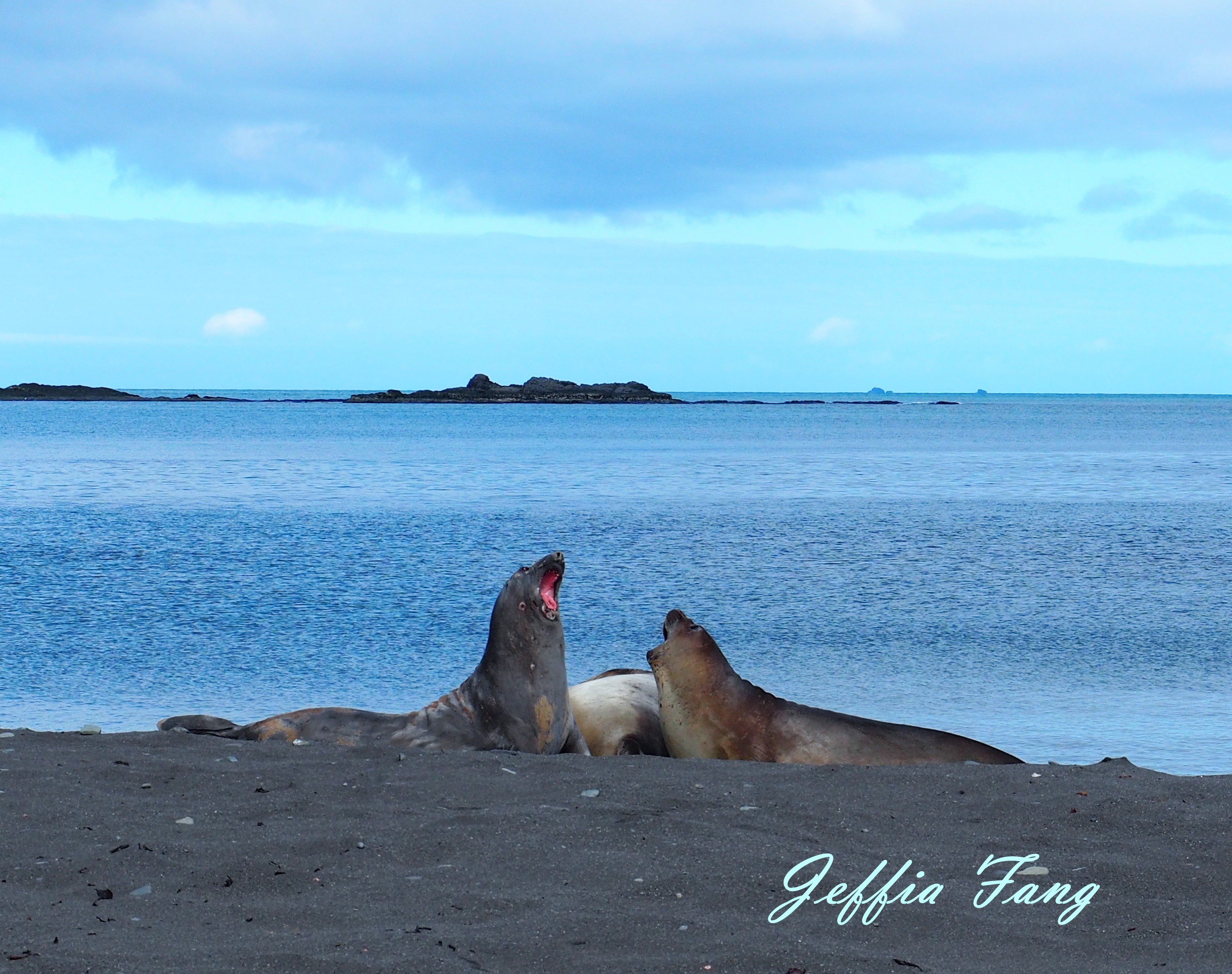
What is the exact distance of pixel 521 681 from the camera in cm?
812

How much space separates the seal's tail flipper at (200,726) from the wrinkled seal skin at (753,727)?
Result: 2.78m

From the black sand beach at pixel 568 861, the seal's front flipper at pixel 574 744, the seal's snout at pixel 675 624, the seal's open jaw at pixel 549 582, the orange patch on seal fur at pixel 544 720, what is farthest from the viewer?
the seal's snout at pixel 675 624

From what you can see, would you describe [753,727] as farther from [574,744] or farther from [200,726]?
[200,726]

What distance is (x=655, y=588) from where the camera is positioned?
19.4 m

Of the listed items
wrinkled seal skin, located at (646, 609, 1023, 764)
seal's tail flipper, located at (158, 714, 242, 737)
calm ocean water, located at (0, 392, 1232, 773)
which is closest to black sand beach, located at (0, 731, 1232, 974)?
wrinkled seal skin, located at (646, 609, 1023, 764)

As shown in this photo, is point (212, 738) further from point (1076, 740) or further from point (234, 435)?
point (234, 435)

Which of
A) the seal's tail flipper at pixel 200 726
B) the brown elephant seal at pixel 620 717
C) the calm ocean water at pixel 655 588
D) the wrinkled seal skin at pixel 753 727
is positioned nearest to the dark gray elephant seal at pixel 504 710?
the seal's tail flipper at pixel 200 726

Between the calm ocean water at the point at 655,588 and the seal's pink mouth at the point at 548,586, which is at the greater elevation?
the seal's pink mouth at the point at 548,586

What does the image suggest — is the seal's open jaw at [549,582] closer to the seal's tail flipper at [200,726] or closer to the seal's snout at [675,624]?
the seal's snout at [675,624]

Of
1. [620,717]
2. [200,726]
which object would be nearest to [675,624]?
[620,717]

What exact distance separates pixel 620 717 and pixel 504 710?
0.92 m

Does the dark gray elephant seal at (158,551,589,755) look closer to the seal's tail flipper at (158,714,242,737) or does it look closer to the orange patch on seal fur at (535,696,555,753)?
the orange patch on seal fur at (535,696,555,753)

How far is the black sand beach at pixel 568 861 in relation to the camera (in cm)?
432

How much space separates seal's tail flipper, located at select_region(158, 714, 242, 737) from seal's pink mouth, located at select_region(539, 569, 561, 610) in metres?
2.13
